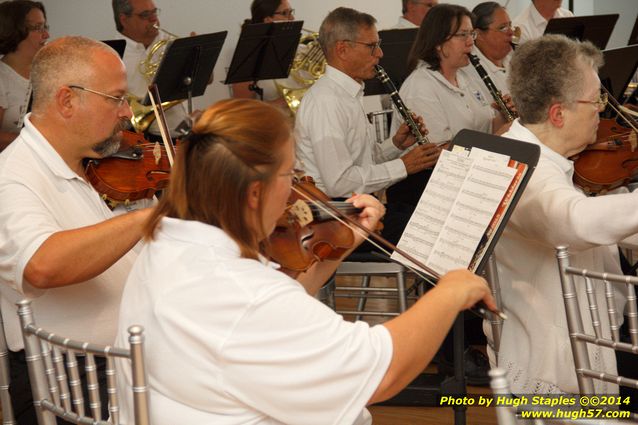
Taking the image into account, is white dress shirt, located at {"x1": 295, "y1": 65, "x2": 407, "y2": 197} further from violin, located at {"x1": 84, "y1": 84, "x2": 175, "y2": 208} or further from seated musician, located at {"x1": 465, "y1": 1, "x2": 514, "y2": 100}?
seated musician, located at {"x1": 465, "y1": 1, "x2": 514, "y2": 100}

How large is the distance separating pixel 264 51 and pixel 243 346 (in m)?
3.73

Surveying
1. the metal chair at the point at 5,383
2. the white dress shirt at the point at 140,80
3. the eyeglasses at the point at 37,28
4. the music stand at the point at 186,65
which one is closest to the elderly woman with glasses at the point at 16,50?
the eyeglasses at the point at 37,28

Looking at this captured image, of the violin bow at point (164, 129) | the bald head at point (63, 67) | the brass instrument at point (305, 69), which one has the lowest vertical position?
the brass instrument at point (305, 69)

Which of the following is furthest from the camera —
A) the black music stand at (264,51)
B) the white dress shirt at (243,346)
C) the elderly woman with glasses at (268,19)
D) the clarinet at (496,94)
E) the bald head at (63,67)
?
the elderly woman with glasses at (268,19)

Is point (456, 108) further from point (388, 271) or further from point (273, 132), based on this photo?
point (273, 132)

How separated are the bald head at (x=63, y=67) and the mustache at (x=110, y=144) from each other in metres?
0.15

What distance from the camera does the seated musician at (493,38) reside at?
5.01 metres

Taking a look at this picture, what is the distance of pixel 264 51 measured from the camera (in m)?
4.84

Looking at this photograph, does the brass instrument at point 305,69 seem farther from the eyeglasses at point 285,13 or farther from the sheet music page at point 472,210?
the sheet music page at point 472,210

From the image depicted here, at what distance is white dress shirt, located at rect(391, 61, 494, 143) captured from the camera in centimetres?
411

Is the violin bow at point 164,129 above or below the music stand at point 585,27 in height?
above

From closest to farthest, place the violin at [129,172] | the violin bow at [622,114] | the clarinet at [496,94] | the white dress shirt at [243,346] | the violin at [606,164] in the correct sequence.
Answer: the white dress shirt at [243,346]
the violin at [129,172]
the violin at [606,164]
the violin bow at [622,114]
the clarinet at [496,94]

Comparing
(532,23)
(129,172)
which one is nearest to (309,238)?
(129,172)

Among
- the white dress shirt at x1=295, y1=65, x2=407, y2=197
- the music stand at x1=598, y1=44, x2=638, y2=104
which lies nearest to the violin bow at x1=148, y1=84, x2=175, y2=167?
the white dress shirt at x1=295, y1=65, x2=407, y2=197
